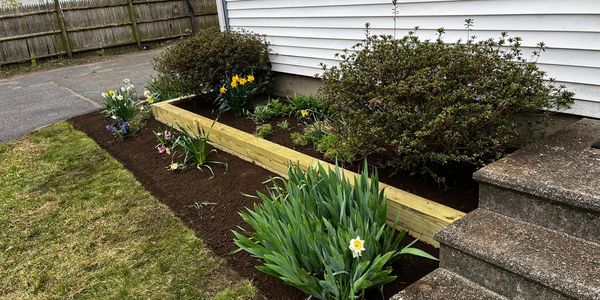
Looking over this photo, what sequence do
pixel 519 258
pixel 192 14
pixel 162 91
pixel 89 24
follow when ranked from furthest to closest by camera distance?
pixel 192 14
pixel 89 24
pixel 162 91
pixel 519 258

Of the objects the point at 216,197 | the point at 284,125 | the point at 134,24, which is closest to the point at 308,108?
the point at 284,125

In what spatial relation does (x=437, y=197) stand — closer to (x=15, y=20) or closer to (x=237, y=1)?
(x=237, y=1)

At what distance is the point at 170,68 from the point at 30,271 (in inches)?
127

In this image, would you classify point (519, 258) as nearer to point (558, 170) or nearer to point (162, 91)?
point (558, 170)

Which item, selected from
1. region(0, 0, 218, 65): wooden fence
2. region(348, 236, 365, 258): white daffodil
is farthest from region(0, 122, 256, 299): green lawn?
region(0, 0, 218, 65): wooden fence

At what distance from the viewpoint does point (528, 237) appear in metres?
2.15

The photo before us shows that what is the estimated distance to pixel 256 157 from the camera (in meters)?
Answer: 4.16

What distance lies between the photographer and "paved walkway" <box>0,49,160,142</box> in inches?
271

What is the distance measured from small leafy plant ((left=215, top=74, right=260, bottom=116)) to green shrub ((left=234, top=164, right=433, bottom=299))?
280 centimetres

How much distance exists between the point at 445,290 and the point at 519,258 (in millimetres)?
358

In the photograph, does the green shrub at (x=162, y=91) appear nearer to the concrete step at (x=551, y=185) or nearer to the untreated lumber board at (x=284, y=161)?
the untreated lumber board at (x=284, y=161)

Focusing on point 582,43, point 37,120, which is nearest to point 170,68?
point 37,120

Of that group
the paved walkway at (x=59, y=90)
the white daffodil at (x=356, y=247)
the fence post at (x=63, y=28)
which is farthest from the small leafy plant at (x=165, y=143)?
the fence post at (x=63, y=28)

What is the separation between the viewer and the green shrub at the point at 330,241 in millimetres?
2189
